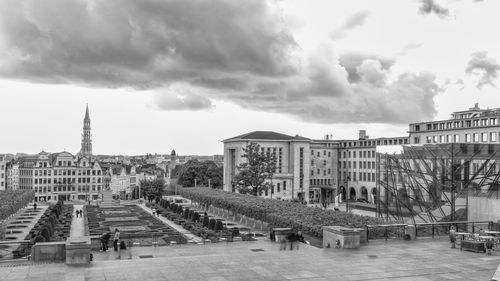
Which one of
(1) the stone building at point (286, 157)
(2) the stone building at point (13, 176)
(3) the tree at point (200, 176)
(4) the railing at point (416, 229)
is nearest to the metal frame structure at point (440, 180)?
(4) the railing at point (416, 229)

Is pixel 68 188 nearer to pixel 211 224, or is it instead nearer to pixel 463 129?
pixel 211 224

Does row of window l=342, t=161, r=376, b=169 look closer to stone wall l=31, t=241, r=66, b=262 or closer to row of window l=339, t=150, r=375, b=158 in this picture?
row of window l=339, t=150, r=375, b=158

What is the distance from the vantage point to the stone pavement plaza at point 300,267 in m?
18.1

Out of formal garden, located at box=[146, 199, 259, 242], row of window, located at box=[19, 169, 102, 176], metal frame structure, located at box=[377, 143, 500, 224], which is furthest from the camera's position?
row of window, located at box=[19, 169, 102, 176]

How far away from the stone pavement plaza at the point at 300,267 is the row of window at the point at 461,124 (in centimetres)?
6038

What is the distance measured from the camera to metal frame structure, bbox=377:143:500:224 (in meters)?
34.7

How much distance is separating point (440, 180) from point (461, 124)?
51.3 metres

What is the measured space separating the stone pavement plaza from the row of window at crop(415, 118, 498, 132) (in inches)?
2377

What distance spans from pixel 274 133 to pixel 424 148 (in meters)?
80.4

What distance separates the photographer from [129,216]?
71.6 metres

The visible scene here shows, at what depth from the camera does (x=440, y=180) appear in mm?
36438

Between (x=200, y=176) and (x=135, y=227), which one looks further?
(x=200, y=176)

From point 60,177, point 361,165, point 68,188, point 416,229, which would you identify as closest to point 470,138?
point 361,165

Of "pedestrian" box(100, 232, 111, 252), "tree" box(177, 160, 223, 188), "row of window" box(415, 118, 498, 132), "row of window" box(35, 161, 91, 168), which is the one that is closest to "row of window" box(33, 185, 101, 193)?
"row of window" box(35, 161, 91, 168)
